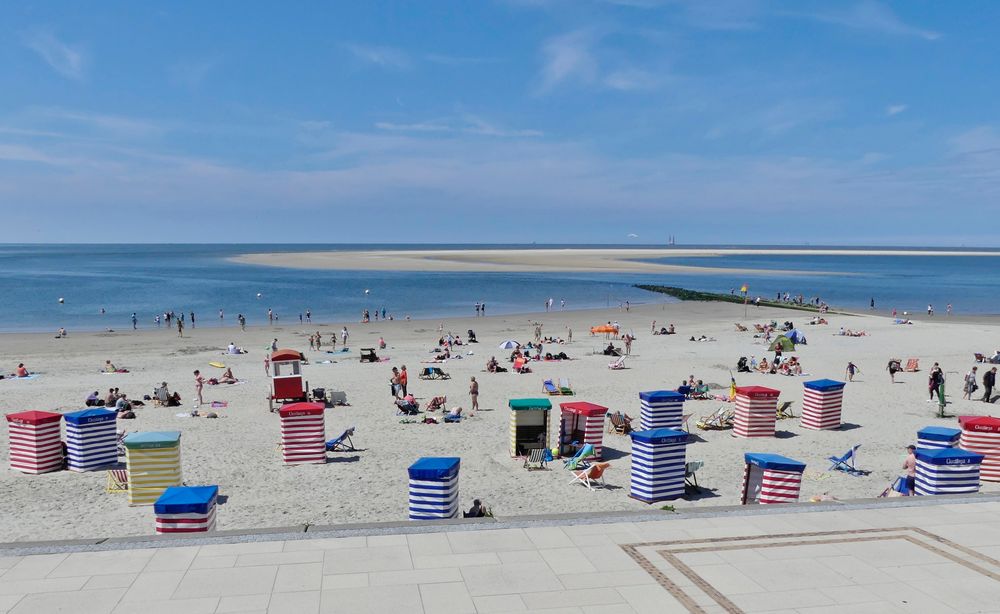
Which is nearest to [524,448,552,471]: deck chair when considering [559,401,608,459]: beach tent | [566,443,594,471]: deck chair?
[566,443,594,471]: deck chair

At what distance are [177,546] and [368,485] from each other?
18.9 feet

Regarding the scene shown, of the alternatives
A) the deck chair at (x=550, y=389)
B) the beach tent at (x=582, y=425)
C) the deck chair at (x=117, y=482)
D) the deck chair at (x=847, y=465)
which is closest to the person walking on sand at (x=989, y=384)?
the deck chair at (x=847, y=465)

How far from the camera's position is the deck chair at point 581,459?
14859 millimetres

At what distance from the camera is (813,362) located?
30.3 m

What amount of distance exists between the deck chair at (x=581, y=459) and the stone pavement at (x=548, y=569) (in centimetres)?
514

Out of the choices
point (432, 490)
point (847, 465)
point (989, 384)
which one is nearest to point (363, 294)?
point (989, 384)

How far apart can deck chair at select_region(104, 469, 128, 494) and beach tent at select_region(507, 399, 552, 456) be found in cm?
803

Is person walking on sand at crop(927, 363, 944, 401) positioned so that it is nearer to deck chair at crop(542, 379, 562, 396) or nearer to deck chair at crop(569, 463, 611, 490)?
deck chair at crop(542, 379, 562, 396)

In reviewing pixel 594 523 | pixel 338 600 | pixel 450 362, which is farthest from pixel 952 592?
pixel 450 362

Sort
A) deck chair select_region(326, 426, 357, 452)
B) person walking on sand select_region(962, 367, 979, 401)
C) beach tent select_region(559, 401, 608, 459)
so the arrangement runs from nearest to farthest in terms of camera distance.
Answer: beach tent select_region(559, 401, 608, 459)
deck chair select_region(326, 426, 357, 452)
person walking on sand select_region(962, 367, 979, 401)

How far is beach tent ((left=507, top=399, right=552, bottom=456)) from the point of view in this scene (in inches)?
632

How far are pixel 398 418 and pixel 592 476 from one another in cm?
760

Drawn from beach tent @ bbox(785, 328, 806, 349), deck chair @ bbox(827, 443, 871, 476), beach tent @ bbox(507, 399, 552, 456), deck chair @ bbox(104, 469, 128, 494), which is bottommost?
deck chair @ bbox(104, 469, 128, 494)

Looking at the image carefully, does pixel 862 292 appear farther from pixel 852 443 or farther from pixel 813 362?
pixel 852 443
